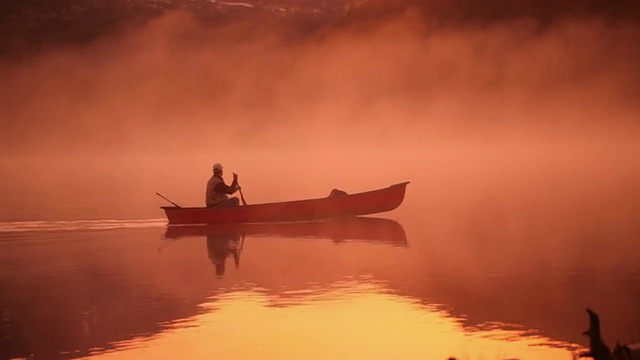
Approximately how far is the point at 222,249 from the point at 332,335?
3184 mm

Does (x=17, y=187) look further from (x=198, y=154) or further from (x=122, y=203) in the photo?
(x=198, y=154)

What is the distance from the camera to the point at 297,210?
9445mm

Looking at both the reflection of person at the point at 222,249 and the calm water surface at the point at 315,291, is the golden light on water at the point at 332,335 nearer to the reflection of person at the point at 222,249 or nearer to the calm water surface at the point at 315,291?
the calm water surface at the point at 315,291

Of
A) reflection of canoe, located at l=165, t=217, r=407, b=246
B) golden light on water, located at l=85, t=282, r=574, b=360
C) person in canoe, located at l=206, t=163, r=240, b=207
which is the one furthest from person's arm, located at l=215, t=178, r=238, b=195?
golden light on water, located at l=85, t=282, r=574, b=360

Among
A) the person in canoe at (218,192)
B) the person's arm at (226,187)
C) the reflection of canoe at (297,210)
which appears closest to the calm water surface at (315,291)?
the reflection of canoe at (297,210)

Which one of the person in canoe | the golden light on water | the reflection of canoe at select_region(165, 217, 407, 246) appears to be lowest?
the golden light on water

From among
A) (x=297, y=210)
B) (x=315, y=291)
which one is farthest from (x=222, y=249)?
(x=315, y=291)

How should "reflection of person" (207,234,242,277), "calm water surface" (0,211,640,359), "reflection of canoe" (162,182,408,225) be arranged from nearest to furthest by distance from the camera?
"calm water surface" (0,211,640,359) < "reflection of person" (207,234,242,277) < "reflection of canoe" (162,182,408,225)

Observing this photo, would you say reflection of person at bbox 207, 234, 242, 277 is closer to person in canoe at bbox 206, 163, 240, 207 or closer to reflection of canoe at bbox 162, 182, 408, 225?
reflection of canoe at bbox 162, 182, 408, 225

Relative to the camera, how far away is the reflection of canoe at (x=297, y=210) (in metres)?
9.17

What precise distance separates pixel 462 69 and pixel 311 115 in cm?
311

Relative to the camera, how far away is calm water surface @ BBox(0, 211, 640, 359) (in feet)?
17.5

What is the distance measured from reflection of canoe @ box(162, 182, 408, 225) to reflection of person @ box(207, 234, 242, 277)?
149mm

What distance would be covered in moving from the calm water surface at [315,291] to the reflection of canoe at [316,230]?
3cm
